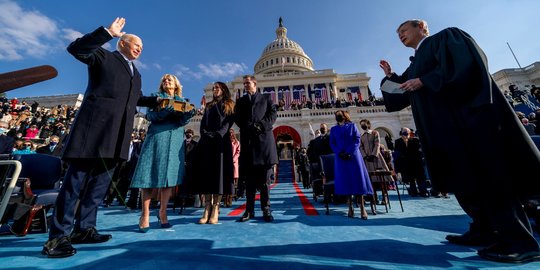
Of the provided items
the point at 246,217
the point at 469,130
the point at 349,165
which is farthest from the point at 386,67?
the point at 246,217

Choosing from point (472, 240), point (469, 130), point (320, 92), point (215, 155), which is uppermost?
point (320, 92)

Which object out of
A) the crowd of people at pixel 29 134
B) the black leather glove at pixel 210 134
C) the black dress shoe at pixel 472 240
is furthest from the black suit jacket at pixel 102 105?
the crowd of people at pixel 29 134

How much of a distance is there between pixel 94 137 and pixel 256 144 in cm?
204

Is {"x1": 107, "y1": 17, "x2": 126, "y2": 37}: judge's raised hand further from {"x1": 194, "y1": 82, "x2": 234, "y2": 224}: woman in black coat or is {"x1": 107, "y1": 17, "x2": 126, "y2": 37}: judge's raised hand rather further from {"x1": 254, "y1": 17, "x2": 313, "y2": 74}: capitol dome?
{"x1": 254, "y1": 17, "x2": 313, "y2": 74}: capitol dome

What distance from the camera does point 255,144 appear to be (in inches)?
141

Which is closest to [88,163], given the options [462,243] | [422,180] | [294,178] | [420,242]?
[420,242]

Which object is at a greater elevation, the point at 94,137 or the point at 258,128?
the point at 258,128

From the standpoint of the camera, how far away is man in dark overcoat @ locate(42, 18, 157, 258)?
6.53ft

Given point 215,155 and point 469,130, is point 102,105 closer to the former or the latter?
point 215,155

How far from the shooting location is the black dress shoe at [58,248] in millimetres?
1784

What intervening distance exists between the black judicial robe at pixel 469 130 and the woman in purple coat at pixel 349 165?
72.4 inches

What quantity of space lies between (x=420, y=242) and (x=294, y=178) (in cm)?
1380

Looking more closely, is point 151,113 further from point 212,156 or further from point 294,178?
point 294,178

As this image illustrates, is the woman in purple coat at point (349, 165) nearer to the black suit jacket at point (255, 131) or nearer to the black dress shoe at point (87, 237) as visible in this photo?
the black suit jacket at point (255, 131)
